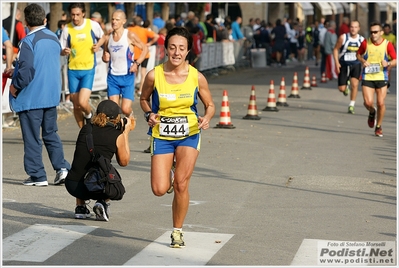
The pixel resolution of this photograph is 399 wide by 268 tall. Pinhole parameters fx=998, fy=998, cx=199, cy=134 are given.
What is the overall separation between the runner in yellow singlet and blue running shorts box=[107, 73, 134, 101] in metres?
6.25

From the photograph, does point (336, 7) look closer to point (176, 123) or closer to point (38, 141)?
point (38, 141)

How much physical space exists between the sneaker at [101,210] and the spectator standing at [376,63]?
8.74 m

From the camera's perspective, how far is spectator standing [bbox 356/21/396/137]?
1675cm

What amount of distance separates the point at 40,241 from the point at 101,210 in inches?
42.4

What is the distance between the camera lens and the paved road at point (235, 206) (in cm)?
766

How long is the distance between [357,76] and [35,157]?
1053cm

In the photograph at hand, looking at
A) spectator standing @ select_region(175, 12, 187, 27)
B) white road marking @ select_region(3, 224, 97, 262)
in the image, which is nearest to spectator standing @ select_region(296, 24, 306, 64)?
spectator standing @ select_region(175, 12, 187, 27)

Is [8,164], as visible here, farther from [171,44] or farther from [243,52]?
[243,52]

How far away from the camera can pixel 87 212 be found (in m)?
9.12

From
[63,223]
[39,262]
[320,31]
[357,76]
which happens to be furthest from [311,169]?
[320,31]

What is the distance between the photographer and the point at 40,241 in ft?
26.1

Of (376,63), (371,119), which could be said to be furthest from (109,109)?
(371,119)

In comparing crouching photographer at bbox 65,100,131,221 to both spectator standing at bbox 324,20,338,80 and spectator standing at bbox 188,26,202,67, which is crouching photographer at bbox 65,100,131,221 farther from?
spectator standing at bbox 324,20,338,80

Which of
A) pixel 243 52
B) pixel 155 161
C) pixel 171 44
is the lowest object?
pixel 243 52
